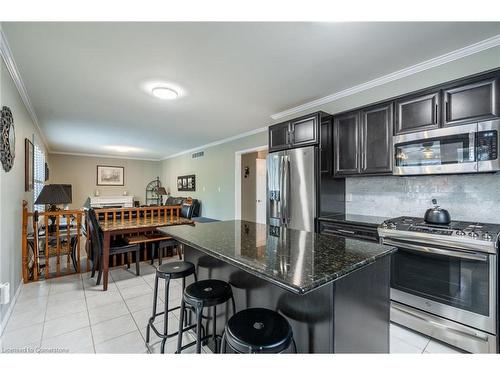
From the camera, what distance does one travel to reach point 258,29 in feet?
6.15

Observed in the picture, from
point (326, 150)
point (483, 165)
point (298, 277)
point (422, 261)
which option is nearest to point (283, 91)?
point (326, 150)

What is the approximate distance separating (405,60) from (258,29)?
157 cm

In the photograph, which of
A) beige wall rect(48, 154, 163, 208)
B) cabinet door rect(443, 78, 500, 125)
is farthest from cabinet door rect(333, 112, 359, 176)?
beige wall rect(48, 154, 163, 208)

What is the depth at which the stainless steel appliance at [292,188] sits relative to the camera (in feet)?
9.78

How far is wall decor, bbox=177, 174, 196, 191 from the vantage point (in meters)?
7.46

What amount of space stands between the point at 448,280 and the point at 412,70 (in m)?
2.09

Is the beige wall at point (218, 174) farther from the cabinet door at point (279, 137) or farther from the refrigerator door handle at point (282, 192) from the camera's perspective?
the refrigerator door handle at point (282, 192)

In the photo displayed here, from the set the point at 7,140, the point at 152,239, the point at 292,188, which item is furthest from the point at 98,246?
the point at 292,188

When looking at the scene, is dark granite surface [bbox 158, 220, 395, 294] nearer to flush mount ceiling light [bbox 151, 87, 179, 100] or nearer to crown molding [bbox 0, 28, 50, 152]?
flush mount ceiling light [bbox 151, 87, 179, 100]

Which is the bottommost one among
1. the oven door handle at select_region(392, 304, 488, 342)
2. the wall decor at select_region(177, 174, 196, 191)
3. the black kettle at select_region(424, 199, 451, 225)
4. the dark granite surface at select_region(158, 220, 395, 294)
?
the oven door handle at select_region(392, 304, 488, 342)

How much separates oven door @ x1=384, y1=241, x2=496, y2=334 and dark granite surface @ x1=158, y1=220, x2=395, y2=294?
34.2 inches

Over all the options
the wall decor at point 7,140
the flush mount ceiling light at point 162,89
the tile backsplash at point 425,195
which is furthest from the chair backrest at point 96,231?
the tile backsplash at point 425,195

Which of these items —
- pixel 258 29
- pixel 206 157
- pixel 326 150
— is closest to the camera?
pixel 258 29
